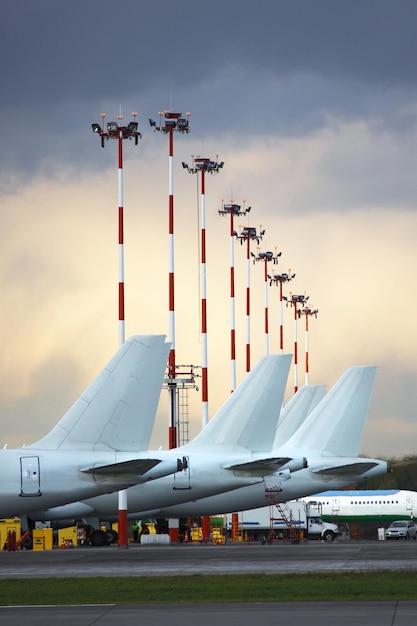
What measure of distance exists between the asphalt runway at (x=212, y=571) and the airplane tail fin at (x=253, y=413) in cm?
547

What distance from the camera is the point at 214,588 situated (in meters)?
31.1

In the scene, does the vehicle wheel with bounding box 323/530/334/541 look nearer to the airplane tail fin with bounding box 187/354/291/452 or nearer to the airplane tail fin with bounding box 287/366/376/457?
the airplane tail fin with bounding box 287/366/376/457

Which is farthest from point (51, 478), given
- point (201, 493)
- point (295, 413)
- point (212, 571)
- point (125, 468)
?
point (295, 413)

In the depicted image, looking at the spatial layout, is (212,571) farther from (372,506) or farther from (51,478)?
(372,506)

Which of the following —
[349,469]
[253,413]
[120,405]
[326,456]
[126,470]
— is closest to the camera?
[126,470]

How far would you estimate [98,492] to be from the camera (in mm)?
43500

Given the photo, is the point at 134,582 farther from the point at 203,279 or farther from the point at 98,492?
the point at 203,279

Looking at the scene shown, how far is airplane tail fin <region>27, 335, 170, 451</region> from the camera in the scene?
43938 millimetres

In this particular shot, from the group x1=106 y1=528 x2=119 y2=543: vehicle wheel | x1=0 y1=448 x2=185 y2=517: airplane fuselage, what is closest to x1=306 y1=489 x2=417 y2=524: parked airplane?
x1=106 y1=528 x2=119 y2=543: vehicle wheel

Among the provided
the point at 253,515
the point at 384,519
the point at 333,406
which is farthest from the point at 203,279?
the point at 384,519

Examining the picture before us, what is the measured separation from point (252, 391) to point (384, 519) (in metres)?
43.6

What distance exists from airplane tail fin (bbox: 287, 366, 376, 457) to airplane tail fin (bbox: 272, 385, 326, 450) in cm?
1411

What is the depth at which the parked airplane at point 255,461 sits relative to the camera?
5522cm

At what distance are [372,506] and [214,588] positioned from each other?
68.3 metres
